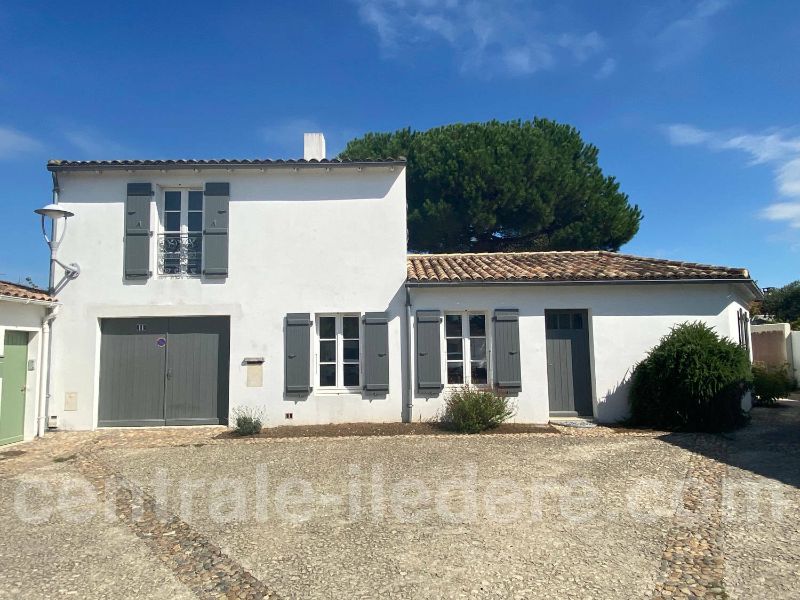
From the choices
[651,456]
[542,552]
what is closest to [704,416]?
[651,456]

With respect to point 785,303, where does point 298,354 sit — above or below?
below

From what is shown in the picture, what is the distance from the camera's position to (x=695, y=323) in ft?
31.7

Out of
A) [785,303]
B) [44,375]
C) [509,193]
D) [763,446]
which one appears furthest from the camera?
[785,303]

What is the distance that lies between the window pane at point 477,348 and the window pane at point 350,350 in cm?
225

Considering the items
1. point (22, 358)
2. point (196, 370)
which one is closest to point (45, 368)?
point (22, 358)

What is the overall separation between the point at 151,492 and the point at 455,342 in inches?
234

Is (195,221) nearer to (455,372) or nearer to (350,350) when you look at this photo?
(350,350)

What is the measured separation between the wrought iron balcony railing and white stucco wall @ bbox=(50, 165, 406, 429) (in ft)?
0.62

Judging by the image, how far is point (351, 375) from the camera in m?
10.1

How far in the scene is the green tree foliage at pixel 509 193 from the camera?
17.8 metres

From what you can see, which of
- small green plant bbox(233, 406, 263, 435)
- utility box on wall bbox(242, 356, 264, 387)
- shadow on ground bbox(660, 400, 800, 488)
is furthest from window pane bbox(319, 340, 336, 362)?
shadow on ground bbox(660, 400, 800, 488)

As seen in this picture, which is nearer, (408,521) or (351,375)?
(408,521)

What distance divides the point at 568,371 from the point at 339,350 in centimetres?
452

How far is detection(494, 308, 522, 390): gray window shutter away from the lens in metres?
9.79
